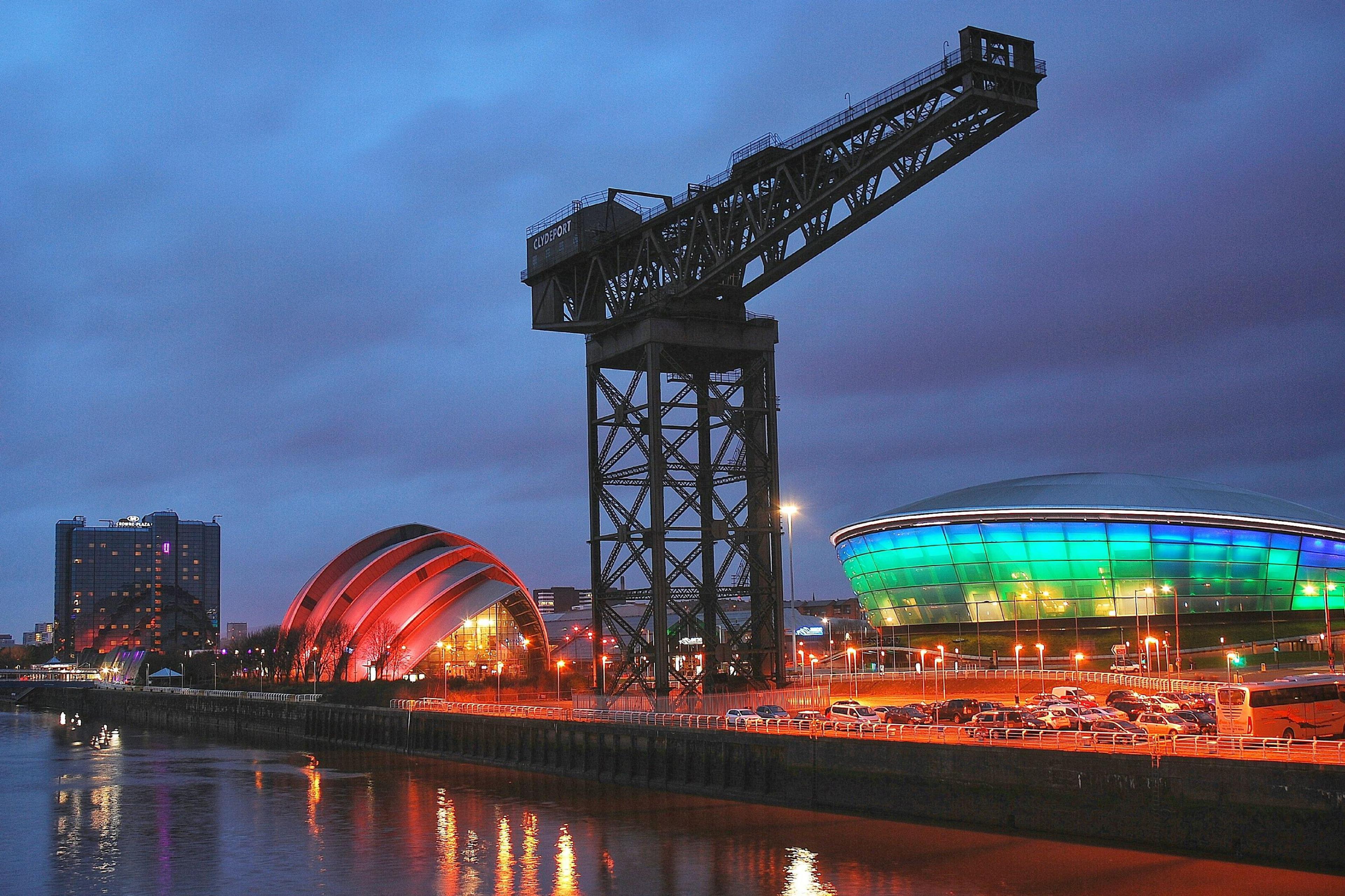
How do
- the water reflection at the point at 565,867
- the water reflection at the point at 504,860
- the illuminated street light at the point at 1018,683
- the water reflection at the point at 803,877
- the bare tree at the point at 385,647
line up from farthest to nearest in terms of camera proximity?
1. the bare tree at the point at 385,647
2. the illuminated street light at the point at 1018,683
3. the water reflection at the point at 504,860
4. the water reflection at the point at 565,867
5. the water reflection at the point at 803,877

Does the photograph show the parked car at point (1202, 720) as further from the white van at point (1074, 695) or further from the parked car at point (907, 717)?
the parked car at point (907, 717)

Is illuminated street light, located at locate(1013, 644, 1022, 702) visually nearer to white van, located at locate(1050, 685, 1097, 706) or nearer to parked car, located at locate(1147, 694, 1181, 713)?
white van, located at locate(1050, 685, 1097, 706)

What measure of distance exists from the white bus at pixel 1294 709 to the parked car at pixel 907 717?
40.0ft

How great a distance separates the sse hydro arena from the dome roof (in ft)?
0.52

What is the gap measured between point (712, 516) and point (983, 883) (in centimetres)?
3060

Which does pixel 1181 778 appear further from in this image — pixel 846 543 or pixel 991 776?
pixel 846 543

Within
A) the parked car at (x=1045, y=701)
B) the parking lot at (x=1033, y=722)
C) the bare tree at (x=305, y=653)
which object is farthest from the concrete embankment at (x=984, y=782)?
the bare tree at (x=305, y=653)

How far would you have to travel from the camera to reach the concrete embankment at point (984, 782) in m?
29.3

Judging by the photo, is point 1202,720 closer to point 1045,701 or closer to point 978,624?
point 1045,701

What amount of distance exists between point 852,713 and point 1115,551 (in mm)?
60787

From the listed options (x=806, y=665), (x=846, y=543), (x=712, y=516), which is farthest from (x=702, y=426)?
(x=846, y=543)

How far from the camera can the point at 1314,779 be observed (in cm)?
2875

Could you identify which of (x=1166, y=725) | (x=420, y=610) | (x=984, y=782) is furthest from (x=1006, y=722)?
(x=420, y=610)

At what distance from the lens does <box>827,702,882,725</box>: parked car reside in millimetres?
49719
